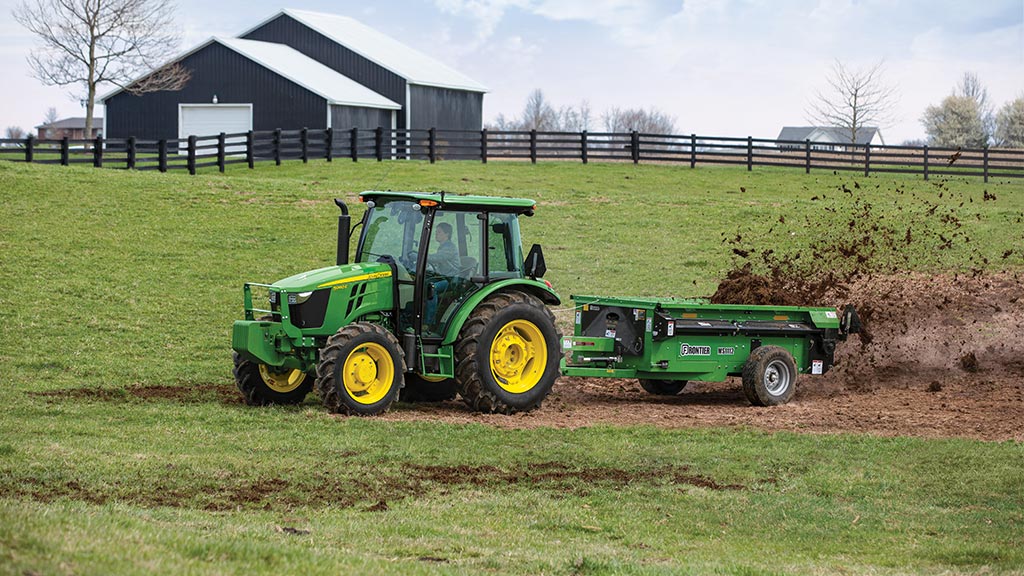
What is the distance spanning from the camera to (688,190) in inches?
1476

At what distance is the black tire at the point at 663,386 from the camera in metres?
15.8

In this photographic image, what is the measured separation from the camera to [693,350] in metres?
14.7

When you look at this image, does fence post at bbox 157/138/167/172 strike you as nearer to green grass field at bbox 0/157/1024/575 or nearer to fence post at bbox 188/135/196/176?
fence post at bbox 188/135/196/176

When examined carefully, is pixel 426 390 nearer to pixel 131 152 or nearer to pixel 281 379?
pixel 281 379

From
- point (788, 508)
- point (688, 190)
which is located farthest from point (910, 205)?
point (788, 508)

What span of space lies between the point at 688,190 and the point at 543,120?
96071 millimetres

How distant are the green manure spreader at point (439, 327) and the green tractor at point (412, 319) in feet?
0.04

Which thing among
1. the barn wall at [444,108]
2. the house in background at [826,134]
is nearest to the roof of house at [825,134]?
the house in background at [826,134]

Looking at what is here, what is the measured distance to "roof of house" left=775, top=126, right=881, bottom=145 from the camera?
97625 millimetres

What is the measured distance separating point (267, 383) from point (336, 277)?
1.57m

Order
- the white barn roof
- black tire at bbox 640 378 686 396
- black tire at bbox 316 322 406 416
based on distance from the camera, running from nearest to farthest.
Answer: black tire at bbox 316 322 406 416, black tire at bbox 640 378 686 396, the white barn roof

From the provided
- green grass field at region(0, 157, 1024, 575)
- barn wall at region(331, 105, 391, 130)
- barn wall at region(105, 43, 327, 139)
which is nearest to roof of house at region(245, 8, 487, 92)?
barn wall at region(331, 105, 391, 130)

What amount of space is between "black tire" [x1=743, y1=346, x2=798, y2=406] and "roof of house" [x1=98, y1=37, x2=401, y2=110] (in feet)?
117

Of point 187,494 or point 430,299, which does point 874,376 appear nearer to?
point 430,299
